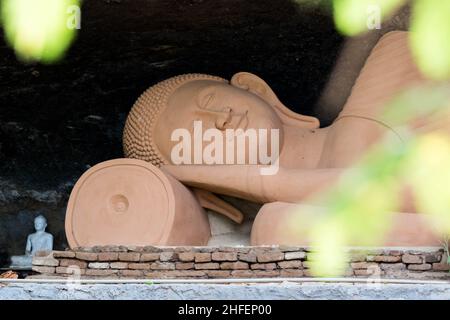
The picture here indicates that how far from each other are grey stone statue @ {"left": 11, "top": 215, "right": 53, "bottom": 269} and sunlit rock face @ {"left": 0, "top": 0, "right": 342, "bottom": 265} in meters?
0.13

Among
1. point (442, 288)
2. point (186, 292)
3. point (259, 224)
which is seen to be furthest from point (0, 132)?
point (442, 288)

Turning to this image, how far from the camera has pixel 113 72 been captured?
5.14 m

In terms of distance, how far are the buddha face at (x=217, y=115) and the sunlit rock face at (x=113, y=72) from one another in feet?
2.01

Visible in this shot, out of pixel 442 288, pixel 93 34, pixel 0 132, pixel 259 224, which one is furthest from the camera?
pixel 0 132

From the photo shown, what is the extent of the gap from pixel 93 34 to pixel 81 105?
523mm

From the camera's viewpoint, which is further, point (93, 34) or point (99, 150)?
point (99, 150)

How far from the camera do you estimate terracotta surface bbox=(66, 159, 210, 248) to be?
4035 mm

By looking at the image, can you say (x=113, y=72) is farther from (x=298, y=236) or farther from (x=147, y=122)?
(x=298, y=236)

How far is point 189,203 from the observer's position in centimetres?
420

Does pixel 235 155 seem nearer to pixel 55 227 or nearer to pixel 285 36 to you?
pixel 285 36

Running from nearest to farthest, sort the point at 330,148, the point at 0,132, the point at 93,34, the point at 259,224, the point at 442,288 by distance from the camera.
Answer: the point at 442,288
the point at 259,224
the point at 330,148
the point at 93,34
the point at 0,132

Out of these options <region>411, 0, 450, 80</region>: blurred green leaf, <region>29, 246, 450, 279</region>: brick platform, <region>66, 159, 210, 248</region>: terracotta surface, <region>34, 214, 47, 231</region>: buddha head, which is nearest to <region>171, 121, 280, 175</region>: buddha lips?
<region>66, 159, 210, 248</region>: terracotta surface

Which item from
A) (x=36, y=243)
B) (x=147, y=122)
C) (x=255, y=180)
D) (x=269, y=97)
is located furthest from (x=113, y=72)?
(x=255, y=180)

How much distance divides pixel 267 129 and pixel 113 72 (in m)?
1.29
